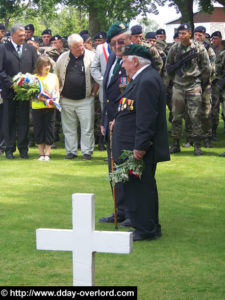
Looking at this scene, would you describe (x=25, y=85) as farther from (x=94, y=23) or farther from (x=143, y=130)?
(x=94, y=23)

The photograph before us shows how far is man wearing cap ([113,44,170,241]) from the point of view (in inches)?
263

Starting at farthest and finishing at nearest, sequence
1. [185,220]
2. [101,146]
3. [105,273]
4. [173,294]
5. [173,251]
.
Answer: [101,146], [185,220], [173,251], [105,273], [173,294]

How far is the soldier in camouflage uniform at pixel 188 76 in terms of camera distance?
42.2 feet

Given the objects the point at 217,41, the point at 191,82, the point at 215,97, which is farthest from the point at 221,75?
the point at 217,41

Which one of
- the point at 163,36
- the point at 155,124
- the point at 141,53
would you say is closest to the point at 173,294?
the point at 155,124

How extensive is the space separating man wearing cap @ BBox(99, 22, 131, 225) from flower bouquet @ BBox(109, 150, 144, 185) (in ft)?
3.57

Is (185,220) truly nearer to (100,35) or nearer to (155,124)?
(155,124)

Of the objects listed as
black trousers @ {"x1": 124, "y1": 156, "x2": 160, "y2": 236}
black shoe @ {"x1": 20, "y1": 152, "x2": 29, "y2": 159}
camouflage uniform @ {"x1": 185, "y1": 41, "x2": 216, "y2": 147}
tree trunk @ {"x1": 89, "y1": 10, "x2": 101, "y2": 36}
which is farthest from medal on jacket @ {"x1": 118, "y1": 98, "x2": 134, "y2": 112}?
tree trunk @ {"x1": 89, "y1": 10, "x2": 101, "y2": 36}

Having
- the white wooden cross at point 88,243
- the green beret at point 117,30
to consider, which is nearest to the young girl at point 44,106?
the green beret at point 117,30

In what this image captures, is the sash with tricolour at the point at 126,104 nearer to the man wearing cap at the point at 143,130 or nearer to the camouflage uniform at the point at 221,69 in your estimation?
the man wearing cap at the point at 143,130

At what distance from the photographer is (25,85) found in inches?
480

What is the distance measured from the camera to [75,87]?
12594mm

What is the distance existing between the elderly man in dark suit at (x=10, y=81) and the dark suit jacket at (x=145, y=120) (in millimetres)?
5821

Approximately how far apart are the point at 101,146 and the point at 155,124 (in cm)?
746
